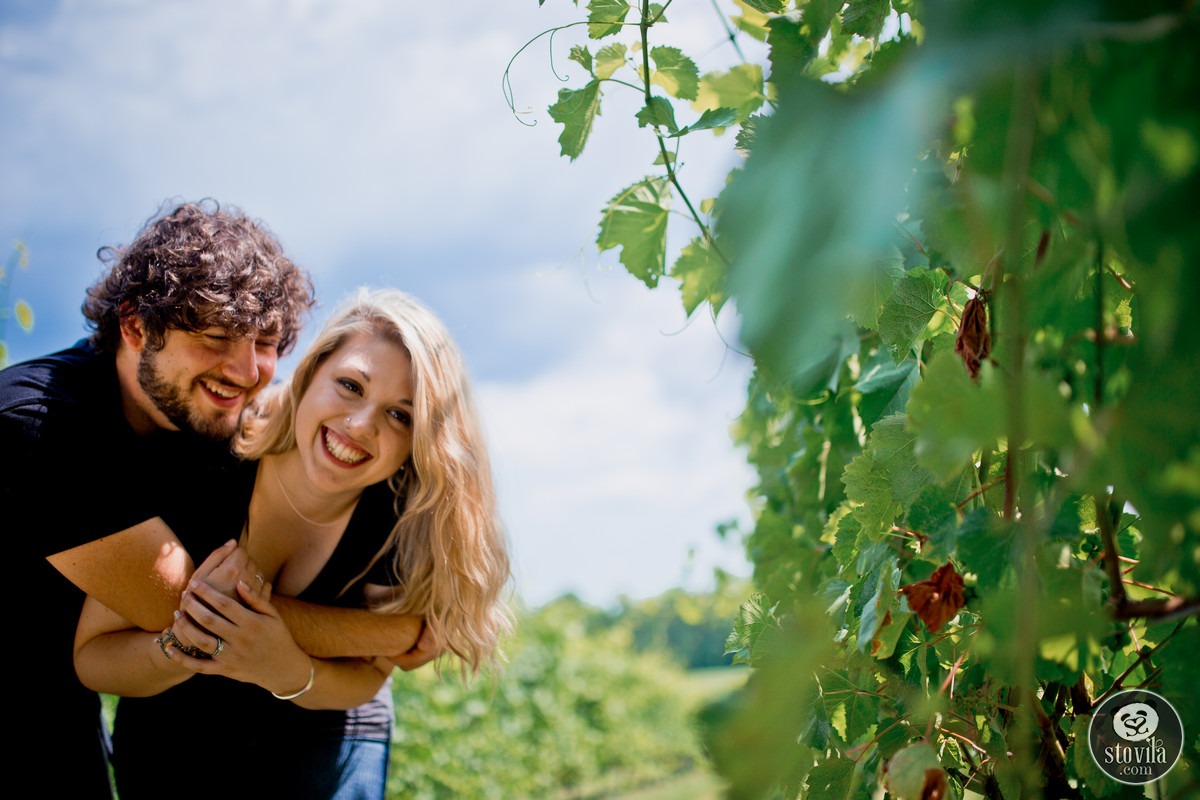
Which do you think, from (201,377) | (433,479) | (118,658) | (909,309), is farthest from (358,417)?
(909,309)

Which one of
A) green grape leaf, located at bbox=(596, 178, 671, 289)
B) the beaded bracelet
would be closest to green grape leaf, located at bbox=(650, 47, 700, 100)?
green grape leaf, located at bbox=(596, 178, 671, 289)

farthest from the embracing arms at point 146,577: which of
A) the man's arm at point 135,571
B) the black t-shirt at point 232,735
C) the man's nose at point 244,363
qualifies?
the man's nose at point 244,363

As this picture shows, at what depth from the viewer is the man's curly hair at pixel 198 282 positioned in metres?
2.25

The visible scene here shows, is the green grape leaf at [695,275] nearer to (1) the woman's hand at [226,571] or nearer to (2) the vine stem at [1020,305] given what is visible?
(2) the vine stem at [1020,305]

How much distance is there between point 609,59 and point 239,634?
1.60m

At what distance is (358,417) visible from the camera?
2.42 m

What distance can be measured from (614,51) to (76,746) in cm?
250

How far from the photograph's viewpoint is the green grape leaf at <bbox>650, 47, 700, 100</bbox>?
3.69 feet

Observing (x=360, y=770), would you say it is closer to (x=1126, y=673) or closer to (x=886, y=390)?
(x=886, y=390)

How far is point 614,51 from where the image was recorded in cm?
111

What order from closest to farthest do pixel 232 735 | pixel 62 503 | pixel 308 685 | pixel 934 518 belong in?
1. pixel 934 518
2. pixel 62 503
3. pixel 308 685
4. pixel 232 735

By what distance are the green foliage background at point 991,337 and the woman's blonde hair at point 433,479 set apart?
164 centimetres

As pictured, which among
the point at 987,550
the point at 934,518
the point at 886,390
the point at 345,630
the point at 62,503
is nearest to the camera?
the point at 987,550
